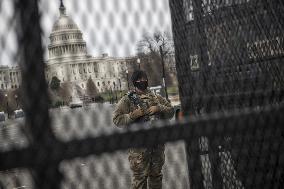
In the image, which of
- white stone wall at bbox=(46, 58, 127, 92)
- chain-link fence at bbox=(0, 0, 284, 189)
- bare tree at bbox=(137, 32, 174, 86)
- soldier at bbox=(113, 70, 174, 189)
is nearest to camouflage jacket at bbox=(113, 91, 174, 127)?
soldier at bbox=(113, 70, 174, 189)

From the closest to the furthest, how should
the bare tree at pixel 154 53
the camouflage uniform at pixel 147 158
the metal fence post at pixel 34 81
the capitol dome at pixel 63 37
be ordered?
the metal fence post at pixel 34 81
the capitol dome at pixel 63 37
the bare tree at pixel 154 53
the camouflage uniform at pixel 147 158

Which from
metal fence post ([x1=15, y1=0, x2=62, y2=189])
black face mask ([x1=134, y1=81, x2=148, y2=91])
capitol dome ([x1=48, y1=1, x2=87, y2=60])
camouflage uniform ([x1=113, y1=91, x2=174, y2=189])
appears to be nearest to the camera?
metal fence post ([x1=15, y1=0, x2=62, y2=189])

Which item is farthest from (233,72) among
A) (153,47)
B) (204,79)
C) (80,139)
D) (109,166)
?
(80,139)

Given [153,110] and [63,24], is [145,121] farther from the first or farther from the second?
[63,24]

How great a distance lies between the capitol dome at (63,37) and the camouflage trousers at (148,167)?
2.00m

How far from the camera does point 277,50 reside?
2.71 m

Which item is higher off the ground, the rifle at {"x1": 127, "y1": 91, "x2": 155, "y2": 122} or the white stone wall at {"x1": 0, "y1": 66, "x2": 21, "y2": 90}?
the white stone wall at {"x1": 0, "y1": 66, "x2": 21, "y2": 90}

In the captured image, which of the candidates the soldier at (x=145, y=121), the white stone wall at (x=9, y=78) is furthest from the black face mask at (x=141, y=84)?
the white stone wall at (x=9, y=78)

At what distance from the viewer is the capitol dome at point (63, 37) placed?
143 cm

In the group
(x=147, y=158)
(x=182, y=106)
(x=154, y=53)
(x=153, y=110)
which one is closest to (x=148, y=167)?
(x=147, y=158)

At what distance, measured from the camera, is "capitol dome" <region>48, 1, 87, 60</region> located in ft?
4.70

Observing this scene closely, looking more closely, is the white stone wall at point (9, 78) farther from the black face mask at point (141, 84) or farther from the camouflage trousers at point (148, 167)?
the camouflage trousers at point (148, 167)

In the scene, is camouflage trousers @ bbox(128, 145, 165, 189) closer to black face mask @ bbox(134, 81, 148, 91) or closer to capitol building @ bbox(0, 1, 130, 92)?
black face mask @ bbox(134, 81, 148, 91)

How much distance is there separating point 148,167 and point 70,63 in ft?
7.09
